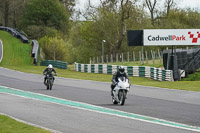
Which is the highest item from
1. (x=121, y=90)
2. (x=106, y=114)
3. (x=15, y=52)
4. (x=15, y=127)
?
(x=15, y=52)

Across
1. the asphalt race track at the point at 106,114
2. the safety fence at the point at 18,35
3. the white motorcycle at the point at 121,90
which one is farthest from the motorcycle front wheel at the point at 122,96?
the safety fence at the point at 18,35

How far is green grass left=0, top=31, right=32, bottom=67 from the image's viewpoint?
191ft

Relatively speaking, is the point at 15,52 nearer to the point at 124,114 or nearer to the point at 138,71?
the point at 138,71

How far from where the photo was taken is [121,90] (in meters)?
17.8

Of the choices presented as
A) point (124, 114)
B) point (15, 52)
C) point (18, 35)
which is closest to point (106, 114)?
point (124, 114)

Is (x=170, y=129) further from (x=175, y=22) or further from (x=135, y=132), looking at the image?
(x=175, y=22)

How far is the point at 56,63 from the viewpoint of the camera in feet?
187

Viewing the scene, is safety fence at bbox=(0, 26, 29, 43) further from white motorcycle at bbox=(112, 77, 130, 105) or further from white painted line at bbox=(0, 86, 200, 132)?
white motorcycle at bbox=(112, 77, 130, 105)

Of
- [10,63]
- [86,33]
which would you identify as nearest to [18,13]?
[86,33]

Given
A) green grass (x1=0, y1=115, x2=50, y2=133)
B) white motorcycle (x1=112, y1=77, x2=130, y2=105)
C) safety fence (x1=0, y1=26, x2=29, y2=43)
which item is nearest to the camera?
green grass (x1=0, y1=115, x2=50, y2=133)

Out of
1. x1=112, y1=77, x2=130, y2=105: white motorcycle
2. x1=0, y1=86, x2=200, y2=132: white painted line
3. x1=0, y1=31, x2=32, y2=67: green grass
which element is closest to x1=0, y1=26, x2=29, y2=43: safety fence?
x1=0, y1=31, x2=32, y2=67: green grass

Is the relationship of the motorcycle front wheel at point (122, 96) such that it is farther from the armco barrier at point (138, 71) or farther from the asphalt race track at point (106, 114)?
the armco barrier at point (138, 71)

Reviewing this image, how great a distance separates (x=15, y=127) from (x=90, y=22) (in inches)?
2681

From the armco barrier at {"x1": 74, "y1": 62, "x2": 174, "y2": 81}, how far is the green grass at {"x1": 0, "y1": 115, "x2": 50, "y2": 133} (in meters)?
25.4
